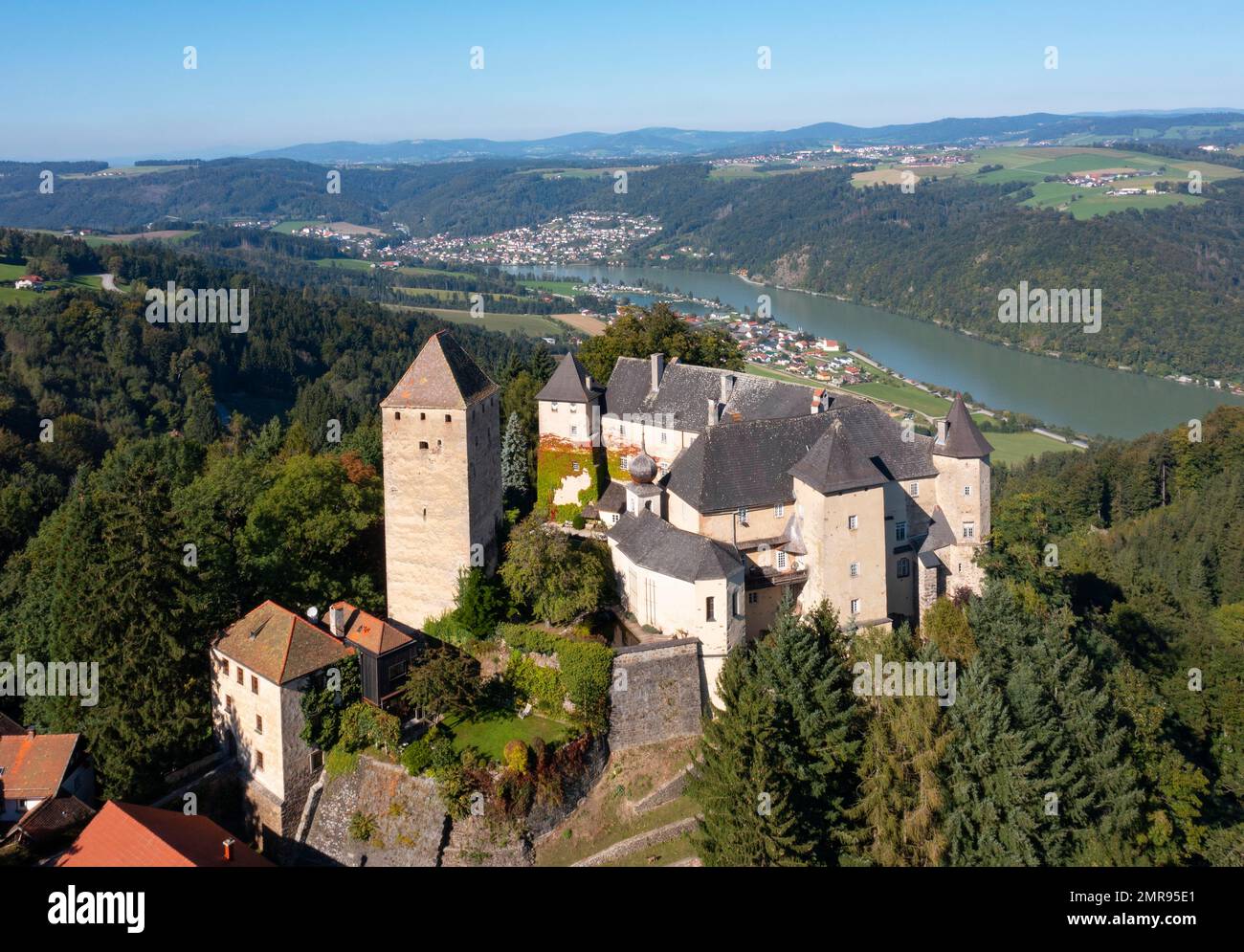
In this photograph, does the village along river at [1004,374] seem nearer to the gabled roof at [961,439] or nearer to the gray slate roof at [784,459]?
the gabled roof at [961,439]

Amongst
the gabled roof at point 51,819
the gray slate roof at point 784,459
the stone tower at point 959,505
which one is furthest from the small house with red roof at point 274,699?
the stone tower at point 959,505

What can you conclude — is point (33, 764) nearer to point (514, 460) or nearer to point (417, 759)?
point (417, 759)

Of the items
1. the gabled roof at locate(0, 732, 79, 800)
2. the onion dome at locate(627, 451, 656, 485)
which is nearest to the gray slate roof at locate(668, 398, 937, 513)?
the onion dome at locate(627, 451, 656, 485)

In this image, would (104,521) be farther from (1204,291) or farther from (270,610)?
(1204,291)

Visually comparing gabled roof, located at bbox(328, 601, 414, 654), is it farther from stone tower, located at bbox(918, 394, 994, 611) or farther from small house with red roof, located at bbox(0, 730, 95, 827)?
stone tower, located at bbox(918, 394, 994, 611)

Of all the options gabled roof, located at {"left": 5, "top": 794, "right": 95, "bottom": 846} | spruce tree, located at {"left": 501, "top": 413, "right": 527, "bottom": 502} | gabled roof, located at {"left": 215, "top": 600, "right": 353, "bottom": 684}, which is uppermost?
spruce tree, located at {"left": 501, "top": 413, "right": 527, "bottom": 502}
